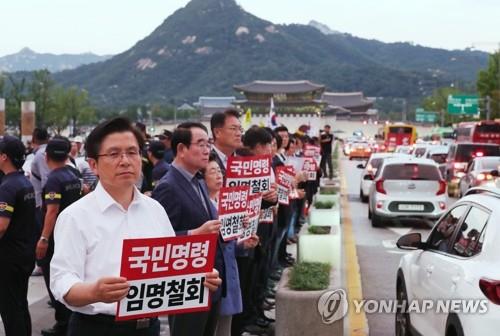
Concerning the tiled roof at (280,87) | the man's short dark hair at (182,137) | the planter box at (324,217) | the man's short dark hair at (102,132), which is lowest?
the tiled roof at (280,87)

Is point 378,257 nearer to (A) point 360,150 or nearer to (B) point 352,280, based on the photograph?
(B) point 352,280

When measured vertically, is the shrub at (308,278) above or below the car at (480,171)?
above

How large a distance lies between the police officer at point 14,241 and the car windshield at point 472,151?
2309cm

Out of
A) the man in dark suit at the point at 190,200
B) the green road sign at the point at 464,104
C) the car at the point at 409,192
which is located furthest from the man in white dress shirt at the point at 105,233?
the green road sign at the point at 464,104

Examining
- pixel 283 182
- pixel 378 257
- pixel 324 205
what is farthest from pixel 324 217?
pixel 283 182

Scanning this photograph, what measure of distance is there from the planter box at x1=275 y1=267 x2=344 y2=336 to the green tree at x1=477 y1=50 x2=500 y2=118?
67.7m

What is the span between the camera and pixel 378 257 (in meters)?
13.4

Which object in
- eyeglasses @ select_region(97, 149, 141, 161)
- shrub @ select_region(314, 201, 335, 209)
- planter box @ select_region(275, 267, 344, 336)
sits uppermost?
eyeglasses @ select_region(97, 149, 141, 161)

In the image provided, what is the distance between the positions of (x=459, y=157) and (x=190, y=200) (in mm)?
23997

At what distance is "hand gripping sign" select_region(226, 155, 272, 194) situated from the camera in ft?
22.5

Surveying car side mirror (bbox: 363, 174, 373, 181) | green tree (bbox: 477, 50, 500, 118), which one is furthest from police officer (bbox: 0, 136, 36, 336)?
green tree (bbox: 477, 50, 500, 118)

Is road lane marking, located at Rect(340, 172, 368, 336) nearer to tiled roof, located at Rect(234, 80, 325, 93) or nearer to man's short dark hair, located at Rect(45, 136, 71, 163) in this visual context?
man's short dark hair, located at Rect(45, 136, 71, 163)

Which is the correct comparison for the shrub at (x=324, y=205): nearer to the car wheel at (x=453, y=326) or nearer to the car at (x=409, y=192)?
the car at (x=409, y=192)

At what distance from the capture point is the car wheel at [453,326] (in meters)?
5.00
